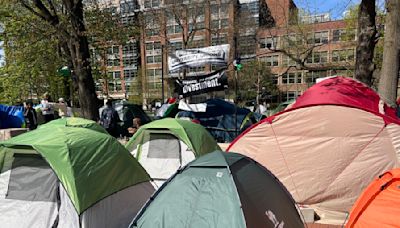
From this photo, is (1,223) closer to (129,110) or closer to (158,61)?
(129,110)

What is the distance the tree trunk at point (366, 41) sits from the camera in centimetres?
830

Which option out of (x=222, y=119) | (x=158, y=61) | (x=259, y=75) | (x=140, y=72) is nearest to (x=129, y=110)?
(x=222, y=119)

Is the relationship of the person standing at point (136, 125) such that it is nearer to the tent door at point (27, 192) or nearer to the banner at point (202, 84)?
the banner at point (202, 84)

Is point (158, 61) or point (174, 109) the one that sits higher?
point (158, 61)

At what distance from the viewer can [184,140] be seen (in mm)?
7293

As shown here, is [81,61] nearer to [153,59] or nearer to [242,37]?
[242,37]

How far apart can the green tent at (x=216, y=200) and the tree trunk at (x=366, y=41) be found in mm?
5808

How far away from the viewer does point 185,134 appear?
7.28m

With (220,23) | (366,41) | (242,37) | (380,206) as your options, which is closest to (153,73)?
(220,23)

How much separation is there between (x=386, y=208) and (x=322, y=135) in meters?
2.08

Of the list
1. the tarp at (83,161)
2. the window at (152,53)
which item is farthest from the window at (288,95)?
the tarp at (83,161)

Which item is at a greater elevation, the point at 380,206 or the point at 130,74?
the point at 130,74

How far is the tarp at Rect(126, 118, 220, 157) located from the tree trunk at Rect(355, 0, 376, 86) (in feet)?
14.5

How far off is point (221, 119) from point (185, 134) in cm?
531
